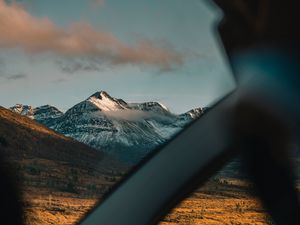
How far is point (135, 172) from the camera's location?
1.27 metres

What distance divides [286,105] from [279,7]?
8.6 inches

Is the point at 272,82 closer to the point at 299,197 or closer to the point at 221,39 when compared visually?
the point at 221,39

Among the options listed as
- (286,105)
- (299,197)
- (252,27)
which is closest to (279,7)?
(252,27)


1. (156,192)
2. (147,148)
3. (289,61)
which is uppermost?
(289,61)

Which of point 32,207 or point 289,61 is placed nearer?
point 289,61

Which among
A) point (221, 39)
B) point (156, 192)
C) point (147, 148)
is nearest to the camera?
point (156, 192)

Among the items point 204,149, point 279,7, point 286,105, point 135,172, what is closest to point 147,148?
point 135,172

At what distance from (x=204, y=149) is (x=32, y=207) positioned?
1.67 feet

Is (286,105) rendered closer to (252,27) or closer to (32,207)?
(252,27)

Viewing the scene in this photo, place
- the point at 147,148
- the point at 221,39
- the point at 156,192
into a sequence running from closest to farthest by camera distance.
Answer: the point at 156,192
the point at 221,39
the point at 147,148

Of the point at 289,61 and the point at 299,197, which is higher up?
the point at 289,61

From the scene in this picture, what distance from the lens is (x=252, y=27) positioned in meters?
1.25

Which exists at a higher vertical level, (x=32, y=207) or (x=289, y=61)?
(x=289, y=61)

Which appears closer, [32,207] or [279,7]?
[279,7]
